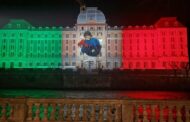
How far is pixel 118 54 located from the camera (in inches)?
1734

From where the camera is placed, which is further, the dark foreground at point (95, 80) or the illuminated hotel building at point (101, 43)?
the illuminated hotel building at point (101, 43)

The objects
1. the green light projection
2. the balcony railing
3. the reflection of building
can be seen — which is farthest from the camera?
the reflection of building

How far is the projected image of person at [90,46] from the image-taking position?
4231 cm

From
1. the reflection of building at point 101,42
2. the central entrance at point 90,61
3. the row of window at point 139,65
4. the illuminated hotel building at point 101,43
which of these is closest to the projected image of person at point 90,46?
the illuminated hotel building at point 101,43

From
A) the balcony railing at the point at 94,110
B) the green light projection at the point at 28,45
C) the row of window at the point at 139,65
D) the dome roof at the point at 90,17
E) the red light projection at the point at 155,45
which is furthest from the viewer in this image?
the dome roof at the point at 90,17

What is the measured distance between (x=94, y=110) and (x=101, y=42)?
40255 millimetres

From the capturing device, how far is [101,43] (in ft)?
148

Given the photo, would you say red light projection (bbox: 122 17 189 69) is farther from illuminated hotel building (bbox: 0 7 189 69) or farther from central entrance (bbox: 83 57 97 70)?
central entrance (bbox: 83 57 97 70)

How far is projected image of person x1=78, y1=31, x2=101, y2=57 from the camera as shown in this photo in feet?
139

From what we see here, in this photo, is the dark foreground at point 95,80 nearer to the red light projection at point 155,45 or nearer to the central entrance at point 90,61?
the red light projection at point 155,45

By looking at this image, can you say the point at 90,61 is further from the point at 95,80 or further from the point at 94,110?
the point at 94,110

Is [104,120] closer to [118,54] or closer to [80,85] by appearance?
[80,85]

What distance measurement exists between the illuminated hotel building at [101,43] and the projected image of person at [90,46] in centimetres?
104

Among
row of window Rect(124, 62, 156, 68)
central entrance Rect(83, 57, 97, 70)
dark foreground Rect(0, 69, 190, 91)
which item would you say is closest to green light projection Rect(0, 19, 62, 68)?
central entrance Rect(83, 57, 97, 70)
